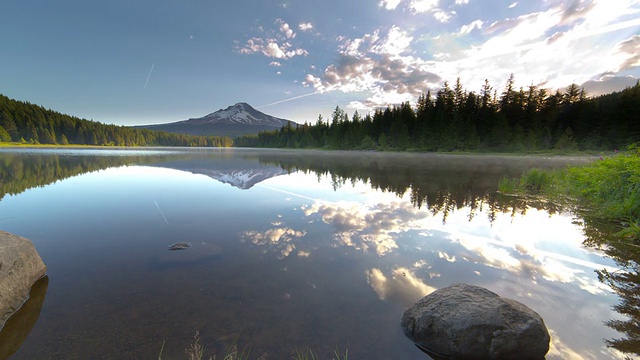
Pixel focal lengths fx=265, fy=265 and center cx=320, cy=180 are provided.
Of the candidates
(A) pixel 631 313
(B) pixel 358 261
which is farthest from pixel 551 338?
(B) pixel 358 261

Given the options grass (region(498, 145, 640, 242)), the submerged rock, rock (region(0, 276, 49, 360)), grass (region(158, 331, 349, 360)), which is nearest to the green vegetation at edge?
grass (region(498, 145, 640, 242))

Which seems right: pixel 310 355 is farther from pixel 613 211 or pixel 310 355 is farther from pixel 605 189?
pixel 605 189

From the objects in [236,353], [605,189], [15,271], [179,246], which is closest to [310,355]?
[236,353]

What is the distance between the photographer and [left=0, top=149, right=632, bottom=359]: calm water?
3572 mm

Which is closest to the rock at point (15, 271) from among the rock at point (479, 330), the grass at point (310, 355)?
the grass at point (310, 355)

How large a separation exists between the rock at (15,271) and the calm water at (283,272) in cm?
33

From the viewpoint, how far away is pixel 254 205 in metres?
11.5

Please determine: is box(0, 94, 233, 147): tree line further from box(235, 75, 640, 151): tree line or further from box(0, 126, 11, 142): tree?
box(235, 75, 640, 151): tree line

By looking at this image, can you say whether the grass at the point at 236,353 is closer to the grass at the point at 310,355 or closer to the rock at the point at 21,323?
the grass at the point at 310,355

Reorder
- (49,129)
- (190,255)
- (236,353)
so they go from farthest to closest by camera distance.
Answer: (49,129)
(190,255)
(236,353)

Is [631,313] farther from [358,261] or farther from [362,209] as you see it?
[362,209]

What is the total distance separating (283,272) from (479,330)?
350cm

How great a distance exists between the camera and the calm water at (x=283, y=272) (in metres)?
3.57

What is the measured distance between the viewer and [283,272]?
5.50 m
